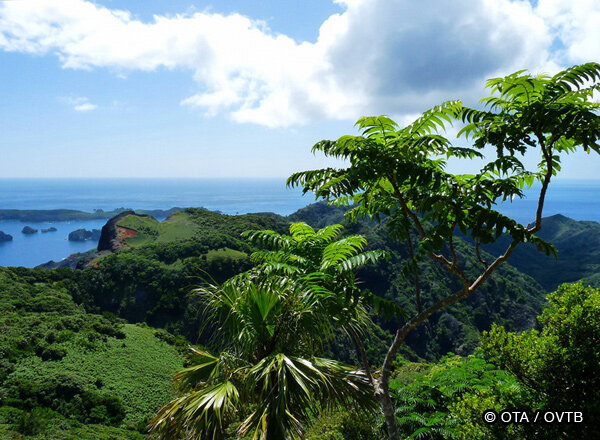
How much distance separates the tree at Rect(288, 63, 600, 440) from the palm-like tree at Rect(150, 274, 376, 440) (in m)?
0.81

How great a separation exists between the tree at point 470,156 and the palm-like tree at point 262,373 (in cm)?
81

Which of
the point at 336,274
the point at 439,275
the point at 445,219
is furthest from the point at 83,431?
the point at 439,275

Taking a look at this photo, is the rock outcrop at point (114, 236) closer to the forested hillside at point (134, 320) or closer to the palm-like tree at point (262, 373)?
the forested hillside at point (134, 320)

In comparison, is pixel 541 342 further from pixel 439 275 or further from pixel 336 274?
pixel 439 275

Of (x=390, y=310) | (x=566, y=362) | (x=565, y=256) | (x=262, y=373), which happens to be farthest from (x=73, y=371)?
(x=565, y=256)

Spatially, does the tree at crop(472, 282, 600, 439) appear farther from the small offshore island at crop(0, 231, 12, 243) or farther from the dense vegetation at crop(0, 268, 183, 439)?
the small offshore island at crop(0, 231, 12, 243)

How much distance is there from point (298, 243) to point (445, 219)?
2.01 meters

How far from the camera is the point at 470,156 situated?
3.61 m

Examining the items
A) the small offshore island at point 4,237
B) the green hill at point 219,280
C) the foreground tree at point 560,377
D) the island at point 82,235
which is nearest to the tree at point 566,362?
the foreground tree at point 560,377

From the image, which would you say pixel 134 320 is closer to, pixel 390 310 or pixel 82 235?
pixel 390 310

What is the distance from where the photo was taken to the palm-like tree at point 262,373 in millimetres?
3299

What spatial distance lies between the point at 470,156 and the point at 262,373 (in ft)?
9.80

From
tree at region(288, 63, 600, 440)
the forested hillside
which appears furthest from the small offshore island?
tree at region(288, 63, 600, 440)

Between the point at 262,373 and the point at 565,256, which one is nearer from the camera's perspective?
the point at 262,373
